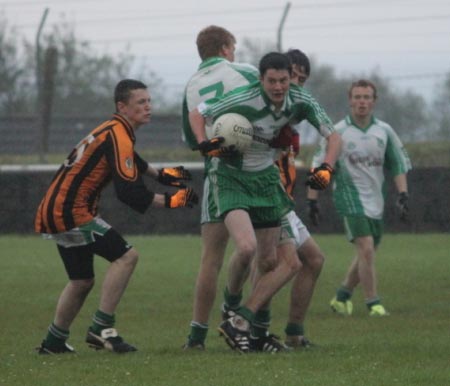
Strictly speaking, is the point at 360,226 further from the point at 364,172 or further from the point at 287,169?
the point at 287,169

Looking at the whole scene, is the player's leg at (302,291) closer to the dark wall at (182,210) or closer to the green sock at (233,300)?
the green sock at (233,300)

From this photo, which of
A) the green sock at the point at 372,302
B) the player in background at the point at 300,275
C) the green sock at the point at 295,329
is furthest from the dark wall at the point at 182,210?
the green sock at the point at 295,329

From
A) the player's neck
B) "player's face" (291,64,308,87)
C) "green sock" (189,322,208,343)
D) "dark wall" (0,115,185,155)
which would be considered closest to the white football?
"green sock" (189,322,208,343)

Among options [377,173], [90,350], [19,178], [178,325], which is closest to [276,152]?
[90,350]

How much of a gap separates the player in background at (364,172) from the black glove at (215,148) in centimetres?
401

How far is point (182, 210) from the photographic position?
24516mm

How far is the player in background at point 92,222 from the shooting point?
9.41 m

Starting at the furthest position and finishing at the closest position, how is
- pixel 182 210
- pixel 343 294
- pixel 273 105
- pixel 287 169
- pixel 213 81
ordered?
pixel 182 210 → pixel 343 294 → pixel 213 81 → pixel 287 169 → pixel 273 105

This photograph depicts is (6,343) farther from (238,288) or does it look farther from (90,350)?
(238,288)

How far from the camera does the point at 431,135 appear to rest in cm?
2520

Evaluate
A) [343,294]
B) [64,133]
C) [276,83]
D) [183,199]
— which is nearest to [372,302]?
[343,294]

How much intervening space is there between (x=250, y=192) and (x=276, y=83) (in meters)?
0.73

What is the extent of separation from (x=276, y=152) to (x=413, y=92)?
15.2m

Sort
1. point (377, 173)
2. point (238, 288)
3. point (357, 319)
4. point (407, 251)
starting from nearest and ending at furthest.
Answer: point (238, 288) < point (357, 319) < point (377, 173) < point (407, 251)
